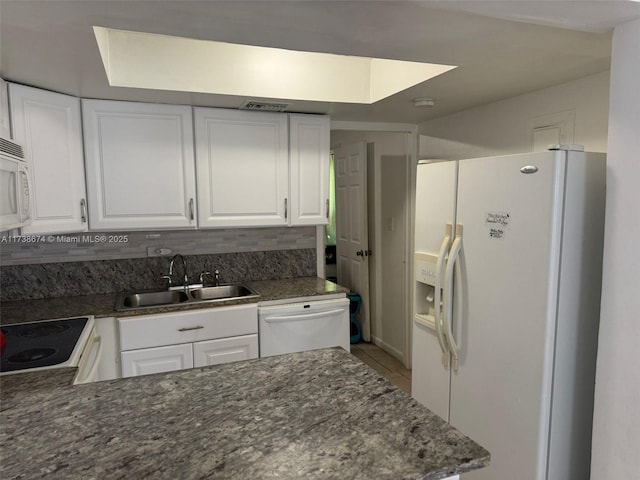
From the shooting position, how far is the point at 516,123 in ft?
8.38

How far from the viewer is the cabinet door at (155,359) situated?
2.45 m

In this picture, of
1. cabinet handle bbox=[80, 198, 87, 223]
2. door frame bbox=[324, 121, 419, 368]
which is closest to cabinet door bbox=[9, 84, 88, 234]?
cabinet handle bbox=[80, 198, 87, 223]

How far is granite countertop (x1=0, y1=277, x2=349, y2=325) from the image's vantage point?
7.68 feet

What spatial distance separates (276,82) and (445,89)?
3.18 ft

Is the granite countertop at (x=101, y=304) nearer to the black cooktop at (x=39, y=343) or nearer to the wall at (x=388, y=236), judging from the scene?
the black cooktop at (x=39, y=343)

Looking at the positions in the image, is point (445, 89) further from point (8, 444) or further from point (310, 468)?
point (8, 444)

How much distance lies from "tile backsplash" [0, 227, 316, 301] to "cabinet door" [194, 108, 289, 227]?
1.04 feet

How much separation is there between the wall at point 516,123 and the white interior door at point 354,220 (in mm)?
877

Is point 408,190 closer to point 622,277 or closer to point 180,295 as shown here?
point 180,295

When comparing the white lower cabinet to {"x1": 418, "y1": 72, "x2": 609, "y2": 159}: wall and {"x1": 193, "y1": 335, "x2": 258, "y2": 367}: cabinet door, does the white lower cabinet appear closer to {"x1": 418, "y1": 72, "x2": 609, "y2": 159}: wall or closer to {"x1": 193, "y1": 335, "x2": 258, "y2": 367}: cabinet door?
{"x1": 193, "y1": 335, "x2": 258, "y2": 367}: cabinet door

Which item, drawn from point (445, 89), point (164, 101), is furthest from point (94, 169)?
point (445, 89)

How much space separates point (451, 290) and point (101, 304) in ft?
6.59

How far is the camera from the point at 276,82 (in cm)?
253

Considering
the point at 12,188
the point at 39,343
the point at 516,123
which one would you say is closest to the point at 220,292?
the point at 39,343
